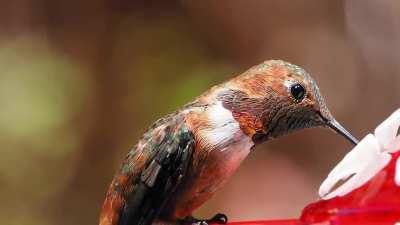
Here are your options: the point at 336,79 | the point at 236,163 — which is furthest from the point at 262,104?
the point at 336,79

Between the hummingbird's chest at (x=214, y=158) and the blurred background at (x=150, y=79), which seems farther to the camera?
the blurred background at (x=150, y=79)

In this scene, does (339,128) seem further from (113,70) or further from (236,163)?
(113,70)

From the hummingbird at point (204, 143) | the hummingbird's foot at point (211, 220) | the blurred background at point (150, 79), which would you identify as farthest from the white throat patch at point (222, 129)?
the blurred background at point (150, 79)

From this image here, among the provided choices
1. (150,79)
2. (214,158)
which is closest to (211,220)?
(214,158)

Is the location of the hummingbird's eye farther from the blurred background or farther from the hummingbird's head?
the blurred background

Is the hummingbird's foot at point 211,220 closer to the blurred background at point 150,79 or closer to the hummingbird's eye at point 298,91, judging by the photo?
the hummingbird's eye at point 298,91

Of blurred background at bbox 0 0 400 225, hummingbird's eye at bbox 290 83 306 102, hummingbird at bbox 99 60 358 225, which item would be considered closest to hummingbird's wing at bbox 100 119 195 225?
hummingbird at bbox 99 60 358 225
